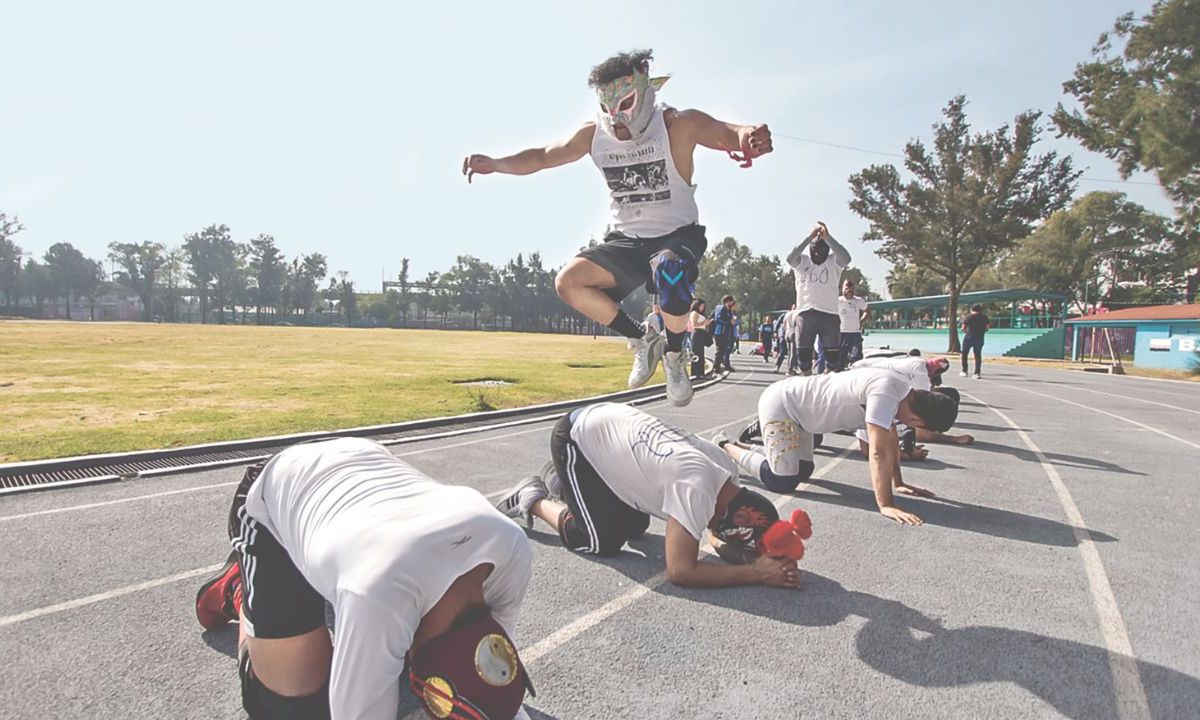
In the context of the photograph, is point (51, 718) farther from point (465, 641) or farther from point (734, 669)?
point (734, 669)

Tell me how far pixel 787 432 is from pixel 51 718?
453 centimetres

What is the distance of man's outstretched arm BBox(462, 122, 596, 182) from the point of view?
4.46 metres

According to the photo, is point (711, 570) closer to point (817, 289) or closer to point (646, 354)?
point (646, 354)

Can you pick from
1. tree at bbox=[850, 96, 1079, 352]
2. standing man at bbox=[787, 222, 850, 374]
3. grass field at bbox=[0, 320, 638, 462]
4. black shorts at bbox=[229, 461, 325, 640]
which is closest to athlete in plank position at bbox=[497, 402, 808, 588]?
black shorts at bbox=[229, 461, 325, 640]

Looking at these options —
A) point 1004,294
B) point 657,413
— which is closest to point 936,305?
point 1004,294

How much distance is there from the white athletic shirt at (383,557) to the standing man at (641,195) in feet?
8.65

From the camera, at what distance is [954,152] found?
3472cm

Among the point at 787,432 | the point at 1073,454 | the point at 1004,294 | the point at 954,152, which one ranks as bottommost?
the point at 1073,454

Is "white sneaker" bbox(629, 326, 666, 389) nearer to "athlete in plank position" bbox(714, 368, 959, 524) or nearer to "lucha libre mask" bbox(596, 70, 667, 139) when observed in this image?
"athlete in plank position" bbox(714, 368, 959, 524)

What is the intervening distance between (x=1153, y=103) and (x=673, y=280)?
25108 mm

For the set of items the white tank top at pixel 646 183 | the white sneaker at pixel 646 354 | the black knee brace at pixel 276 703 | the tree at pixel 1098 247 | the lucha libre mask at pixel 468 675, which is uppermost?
the tree at pixel 1098 247

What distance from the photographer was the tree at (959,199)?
32.8 meters

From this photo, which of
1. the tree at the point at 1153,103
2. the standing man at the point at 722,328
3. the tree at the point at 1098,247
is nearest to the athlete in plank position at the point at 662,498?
the standing man at the point at 722,328

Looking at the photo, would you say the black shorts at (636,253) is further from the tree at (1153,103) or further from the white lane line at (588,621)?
the tree at (1153,103)
